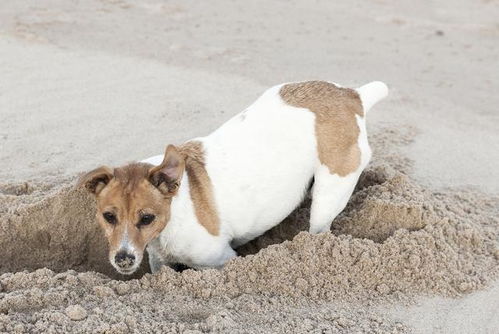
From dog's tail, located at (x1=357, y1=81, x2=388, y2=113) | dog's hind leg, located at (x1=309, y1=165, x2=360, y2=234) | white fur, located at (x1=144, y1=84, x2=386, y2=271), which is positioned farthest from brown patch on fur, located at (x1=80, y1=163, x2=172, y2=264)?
dog's tail, located at (x1=357, y1=81, x2=388, y2=113)

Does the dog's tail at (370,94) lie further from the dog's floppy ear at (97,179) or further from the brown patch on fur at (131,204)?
the dog's floppy ear at (97,179)

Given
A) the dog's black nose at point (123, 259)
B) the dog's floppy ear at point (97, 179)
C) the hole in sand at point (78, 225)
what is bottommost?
the hole in sand at point (78, 225)

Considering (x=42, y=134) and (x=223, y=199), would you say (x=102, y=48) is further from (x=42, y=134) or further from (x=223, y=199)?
(x=223, y=199)

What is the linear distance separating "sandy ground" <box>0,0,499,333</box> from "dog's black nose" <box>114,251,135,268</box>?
0.54 ft

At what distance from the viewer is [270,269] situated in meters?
4.82

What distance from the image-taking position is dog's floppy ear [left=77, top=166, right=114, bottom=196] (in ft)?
15.2

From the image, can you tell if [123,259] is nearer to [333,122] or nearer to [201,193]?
[201,193]

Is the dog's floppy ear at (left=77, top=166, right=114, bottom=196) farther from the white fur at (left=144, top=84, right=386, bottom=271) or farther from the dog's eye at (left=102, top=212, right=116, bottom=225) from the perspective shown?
the white fur at (left=144, top=84, right=386, bottom=271)

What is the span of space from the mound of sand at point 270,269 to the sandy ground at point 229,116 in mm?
13

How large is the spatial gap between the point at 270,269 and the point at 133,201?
1.06 metres

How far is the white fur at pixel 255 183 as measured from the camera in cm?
514

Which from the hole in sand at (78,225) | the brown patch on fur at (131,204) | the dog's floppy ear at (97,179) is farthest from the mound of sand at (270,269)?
the dog's floppy ear at (97,179)

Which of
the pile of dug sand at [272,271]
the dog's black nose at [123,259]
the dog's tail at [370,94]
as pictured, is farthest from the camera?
the dog's tail at [370,94]

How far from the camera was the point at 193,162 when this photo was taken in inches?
207
